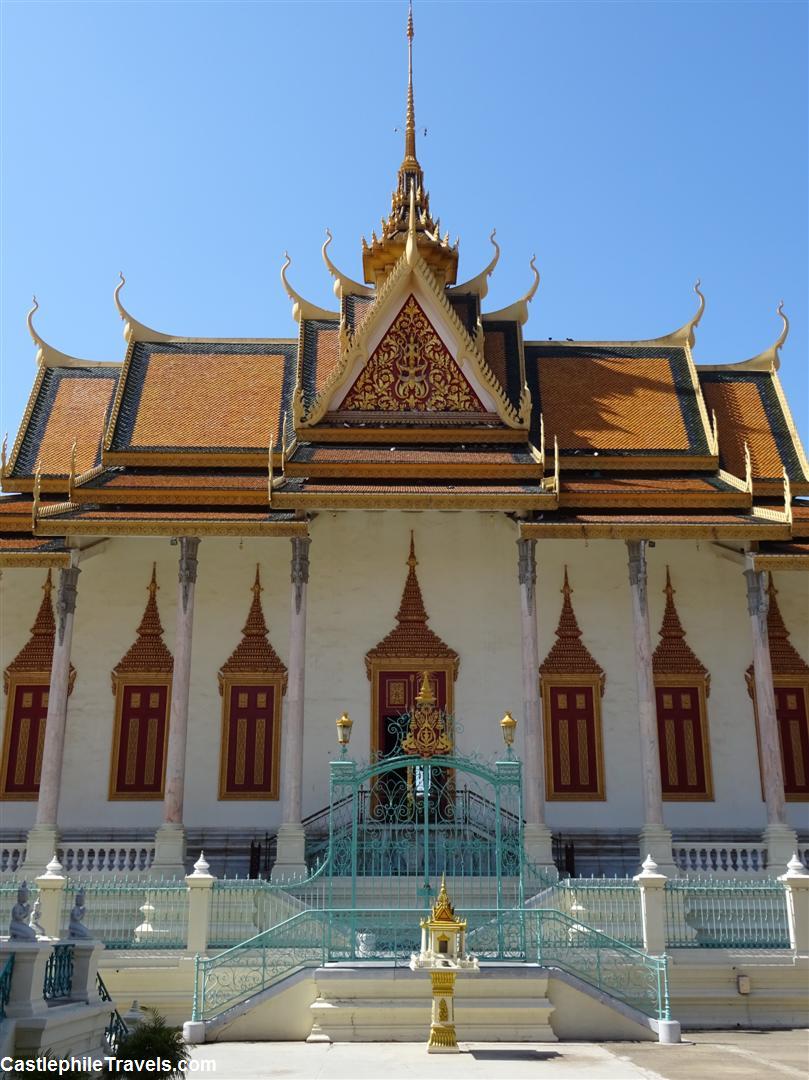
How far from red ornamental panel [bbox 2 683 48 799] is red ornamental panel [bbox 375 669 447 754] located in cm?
454

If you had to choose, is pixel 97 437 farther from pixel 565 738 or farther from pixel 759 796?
pixel 759 796

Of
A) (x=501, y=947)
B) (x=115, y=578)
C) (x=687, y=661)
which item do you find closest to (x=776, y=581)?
(x=687, y=661)

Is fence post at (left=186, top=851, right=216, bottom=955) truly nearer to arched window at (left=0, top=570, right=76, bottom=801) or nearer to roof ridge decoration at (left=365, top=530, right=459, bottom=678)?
arched window at (left=0, top=570, right=76, bottom=801)

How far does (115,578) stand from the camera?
16.8 meters

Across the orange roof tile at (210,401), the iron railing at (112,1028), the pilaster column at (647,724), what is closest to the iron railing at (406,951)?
the iron railing at (112,1028)

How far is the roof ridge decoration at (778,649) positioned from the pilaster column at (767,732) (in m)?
0.94

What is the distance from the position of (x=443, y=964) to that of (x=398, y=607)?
7989 millimetres

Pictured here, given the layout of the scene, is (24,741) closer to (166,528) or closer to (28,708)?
(28,708)

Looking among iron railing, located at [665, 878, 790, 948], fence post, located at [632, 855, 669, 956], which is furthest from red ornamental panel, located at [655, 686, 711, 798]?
fence post, located at [632, 855, 669, 956]

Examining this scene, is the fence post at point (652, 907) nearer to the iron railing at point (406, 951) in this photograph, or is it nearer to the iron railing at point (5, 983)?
the iron railing at point (406, 951)

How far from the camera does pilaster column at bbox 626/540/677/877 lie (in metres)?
14.2

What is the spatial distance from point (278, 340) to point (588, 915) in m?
11.5

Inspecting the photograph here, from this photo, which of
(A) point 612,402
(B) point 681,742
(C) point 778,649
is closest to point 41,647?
(B) point 681,742

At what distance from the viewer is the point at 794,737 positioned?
643 inches
